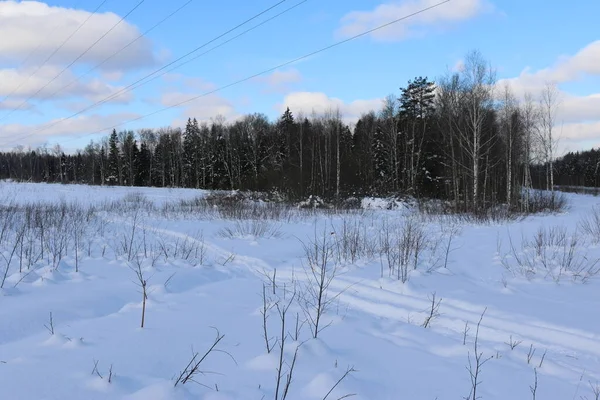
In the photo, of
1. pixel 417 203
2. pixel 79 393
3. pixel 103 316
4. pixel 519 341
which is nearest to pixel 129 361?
pixel 79 393

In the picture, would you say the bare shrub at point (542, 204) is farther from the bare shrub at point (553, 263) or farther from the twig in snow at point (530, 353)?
the twig in snow at point (530, 353)

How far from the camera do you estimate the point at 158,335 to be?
329 centimetres

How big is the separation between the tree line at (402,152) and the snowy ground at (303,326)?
1428cm

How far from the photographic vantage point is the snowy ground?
8.19ft

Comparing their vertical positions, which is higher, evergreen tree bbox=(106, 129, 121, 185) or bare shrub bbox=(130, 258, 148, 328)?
evergreen tree bbox=(106, 129, 121, 185)

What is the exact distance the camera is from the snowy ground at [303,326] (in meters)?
2.50

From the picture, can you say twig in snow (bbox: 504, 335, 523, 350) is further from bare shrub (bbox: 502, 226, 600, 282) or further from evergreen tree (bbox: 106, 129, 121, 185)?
evergreen tree (bbox: 106, 129, 121, 185)

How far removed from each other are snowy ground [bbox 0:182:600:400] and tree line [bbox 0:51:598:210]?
14.3 m

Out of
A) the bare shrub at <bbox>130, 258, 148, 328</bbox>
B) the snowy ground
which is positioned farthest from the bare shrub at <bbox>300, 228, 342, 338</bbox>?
the bare shrub at <bbox>130, 258, 148, 328</bbox>

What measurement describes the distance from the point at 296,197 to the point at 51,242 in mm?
20894

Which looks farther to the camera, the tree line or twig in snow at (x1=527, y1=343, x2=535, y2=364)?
the tree line

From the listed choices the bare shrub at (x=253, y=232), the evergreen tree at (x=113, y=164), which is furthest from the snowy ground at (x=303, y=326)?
the evergreen tree at (x=113, y=164)

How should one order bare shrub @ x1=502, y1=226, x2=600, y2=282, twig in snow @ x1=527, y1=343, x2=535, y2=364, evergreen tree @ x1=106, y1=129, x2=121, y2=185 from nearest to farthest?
twig in snow @ x1=527, y1=343, x2=535, y2=364
bare shrub @ x1=502, y1=226, x2=600, y2=282
evergreen tree @ x1=106, y1=129, x2=121, y2=185

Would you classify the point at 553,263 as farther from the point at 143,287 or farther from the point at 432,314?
the point at 143,287
